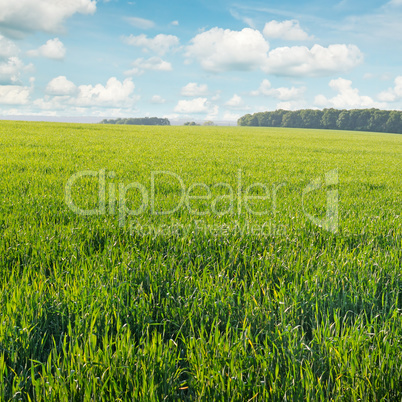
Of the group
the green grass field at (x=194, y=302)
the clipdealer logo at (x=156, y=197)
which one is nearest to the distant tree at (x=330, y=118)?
the clipdealer logo at (x=156, y=197)

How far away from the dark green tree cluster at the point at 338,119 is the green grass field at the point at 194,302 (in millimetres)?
136231

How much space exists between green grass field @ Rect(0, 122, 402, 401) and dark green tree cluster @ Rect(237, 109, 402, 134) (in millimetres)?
136231

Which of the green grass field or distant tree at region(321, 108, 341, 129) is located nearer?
the green grass field

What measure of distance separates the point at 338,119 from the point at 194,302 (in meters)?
144

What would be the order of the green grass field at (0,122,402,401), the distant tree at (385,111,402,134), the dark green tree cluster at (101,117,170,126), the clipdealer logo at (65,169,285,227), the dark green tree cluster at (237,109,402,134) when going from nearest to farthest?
1. the green grass field at (0,122,402,401)
2. the clipdealer logo at (65,169,285,227)
3. the distant tree at (385,111,402,134)
4. the dark green tree cluster at (237,109,402,134)
5. the dark green tree cluster at (101,117,170,126)

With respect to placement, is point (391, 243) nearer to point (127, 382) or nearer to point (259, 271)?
point (259, 271)

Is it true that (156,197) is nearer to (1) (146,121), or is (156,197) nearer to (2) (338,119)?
(1) (146,121)

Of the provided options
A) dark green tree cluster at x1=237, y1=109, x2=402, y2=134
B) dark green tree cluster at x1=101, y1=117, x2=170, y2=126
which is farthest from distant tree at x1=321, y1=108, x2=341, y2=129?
dark green tree cluster at x1=101, y1=117, x2=170, y2=126

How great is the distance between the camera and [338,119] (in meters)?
132

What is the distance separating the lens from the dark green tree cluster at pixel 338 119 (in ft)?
404

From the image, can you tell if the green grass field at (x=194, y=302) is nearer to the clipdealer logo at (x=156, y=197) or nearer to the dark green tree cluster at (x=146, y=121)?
the clipdealer logo at (x=156, y=197)

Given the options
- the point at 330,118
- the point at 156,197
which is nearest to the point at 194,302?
the point at 156,197

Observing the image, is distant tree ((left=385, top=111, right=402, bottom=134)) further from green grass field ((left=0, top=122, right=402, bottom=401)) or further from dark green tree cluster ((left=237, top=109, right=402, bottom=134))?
green grass field ((left=0, top=122, right=402, bottom=401))

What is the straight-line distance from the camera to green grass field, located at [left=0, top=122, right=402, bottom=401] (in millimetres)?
1989
